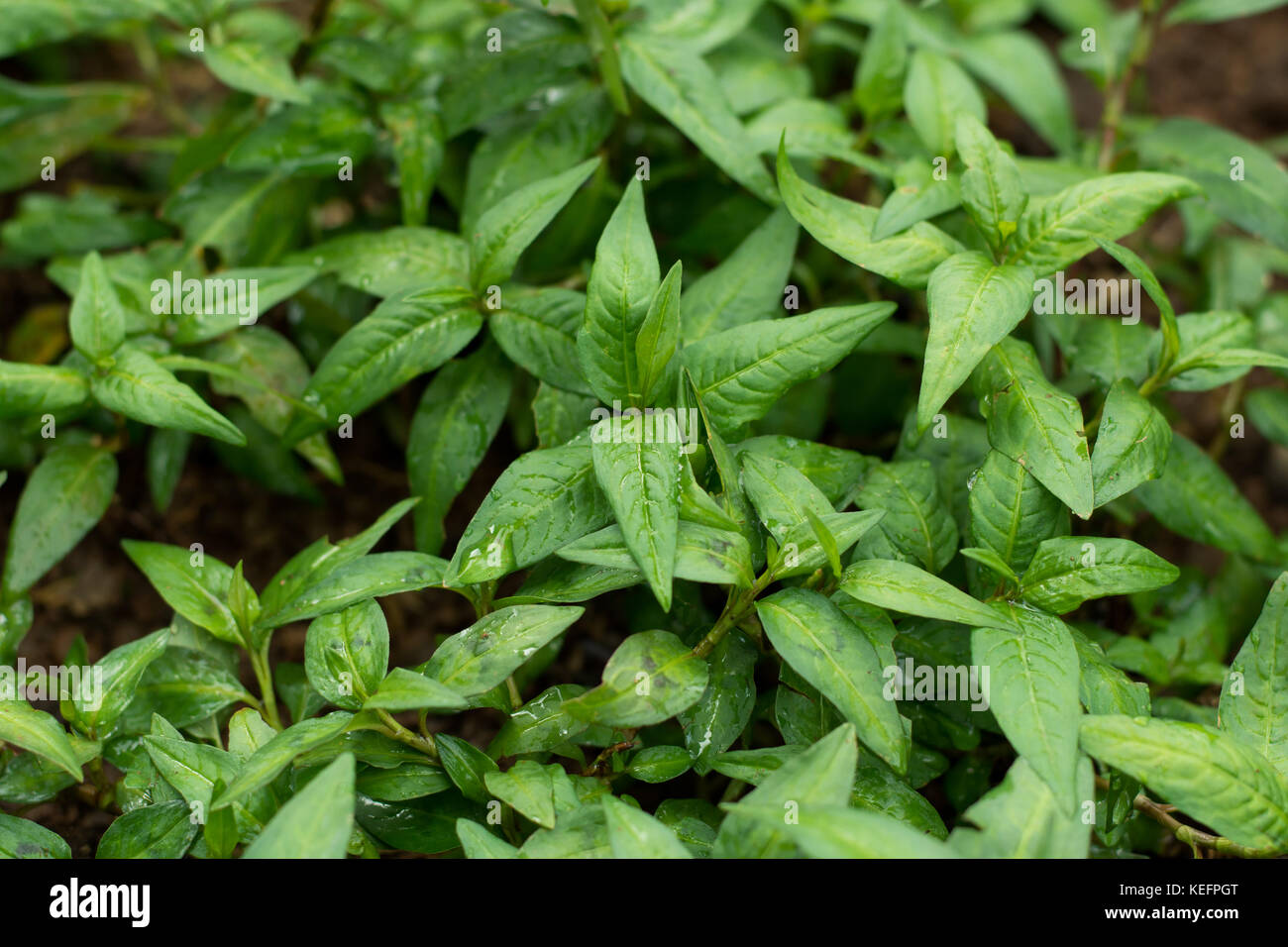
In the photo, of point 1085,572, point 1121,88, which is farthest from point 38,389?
point 1121,88

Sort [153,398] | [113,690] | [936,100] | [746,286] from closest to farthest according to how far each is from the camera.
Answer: [113,690], [153,398], [746,286], [936,100]

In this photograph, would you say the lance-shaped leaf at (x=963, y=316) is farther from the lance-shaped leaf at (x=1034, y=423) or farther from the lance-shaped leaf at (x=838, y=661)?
the lance-shaped leaf at (x=838, y=661)

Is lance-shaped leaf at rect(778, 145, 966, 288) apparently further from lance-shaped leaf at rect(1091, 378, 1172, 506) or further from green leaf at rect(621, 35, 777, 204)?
lance-shaped leaf at rect(1091, 378, 1172, 506)

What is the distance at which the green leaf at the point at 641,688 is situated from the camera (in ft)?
5.61

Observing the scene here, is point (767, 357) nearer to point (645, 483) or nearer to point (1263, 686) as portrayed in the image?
point (645, 483)

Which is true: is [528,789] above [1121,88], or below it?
below

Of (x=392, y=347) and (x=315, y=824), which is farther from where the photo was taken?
(x=392, y=347)

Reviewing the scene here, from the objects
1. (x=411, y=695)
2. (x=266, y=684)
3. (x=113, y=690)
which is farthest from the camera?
(x=266, y=684)

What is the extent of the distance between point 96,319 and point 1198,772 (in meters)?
2.10

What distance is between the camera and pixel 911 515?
2008mm

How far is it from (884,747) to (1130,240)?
81.9 inches

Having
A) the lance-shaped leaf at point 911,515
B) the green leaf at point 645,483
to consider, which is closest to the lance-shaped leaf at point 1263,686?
the lance-shaped leaf at point 911,515

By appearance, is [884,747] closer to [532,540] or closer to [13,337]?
[532,540]
